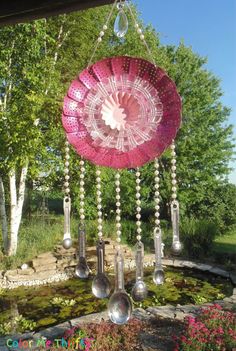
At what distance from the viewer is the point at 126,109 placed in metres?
1.76

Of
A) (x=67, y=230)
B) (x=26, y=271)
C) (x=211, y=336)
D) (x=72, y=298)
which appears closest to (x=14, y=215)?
(x=26, y=271)

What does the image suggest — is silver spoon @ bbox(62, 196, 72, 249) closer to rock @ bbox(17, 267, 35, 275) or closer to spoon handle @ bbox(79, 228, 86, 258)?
spoon handle @ bbox(79, 228, 86, 258)

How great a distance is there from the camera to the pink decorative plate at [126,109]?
5.69 ft

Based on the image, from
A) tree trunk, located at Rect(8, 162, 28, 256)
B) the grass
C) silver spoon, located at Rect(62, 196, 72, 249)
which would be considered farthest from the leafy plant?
the grass

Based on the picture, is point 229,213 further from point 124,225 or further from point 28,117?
point 28,117

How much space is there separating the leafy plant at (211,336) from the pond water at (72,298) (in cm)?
211

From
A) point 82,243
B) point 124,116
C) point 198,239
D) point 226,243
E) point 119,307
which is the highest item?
point 124,116

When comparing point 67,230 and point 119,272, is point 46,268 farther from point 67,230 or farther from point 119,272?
point 119,272

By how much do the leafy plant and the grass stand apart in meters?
6.01

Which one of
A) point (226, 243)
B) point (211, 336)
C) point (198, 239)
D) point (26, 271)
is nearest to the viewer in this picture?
point (211, 336)

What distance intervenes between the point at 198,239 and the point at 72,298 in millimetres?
4239

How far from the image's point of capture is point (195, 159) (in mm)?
13930

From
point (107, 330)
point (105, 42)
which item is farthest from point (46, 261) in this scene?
point (105, 42)

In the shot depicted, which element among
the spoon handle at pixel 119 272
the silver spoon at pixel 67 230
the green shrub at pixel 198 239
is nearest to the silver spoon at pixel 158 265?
the spoon handle at pixel 119 272
